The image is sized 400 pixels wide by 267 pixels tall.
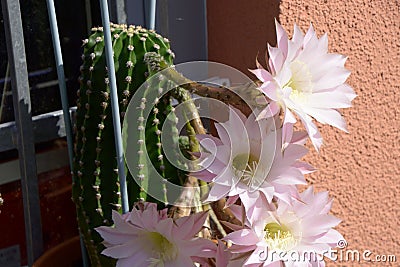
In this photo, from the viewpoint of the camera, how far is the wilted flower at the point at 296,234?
949 millimetres

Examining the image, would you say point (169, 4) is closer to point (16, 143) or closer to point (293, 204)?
point (16, 143)

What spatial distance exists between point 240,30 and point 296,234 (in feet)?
2.08

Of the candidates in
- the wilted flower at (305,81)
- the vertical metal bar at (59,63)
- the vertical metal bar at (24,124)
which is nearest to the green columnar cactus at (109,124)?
the vertical metal bar at (59,63)

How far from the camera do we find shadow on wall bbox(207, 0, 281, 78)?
1454 mm

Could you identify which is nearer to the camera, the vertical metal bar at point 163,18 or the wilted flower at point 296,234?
the wilted flower at point 296,234

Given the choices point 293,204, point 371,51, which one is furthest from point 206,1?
point 293,204

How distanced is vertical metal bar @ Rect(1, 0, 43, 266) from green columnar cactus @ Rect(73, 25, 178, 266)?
0.50 ft

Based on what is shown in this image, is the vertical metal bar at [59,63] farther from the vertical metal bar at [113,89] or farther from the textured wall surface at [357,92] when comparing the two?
the textured wall surface at [357,92]

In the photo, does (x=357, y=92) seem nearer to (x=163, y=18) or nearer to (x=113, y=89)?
(x=163, y=18)

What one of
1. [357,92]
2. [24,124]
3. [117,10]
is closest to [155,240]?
[24,124]

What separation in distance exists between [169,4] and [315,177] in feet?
1.70

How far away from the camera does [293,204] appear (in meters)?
0.98

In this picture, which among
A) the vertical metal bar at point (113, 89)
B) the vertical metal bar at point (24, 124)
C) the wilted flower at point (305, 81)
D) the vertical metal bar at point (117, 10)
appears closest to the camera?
the wilted flower at point (305, 81)

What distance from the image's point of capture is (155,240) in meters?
1.02
